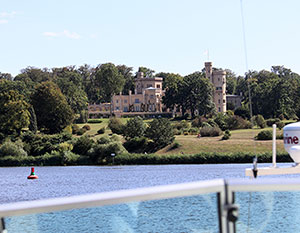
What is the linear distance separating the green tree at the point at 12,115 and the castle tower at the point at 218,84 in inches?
2199

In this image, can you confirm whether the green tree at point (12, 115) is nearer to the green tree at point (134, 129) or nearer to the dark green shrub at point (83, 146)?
the green tree at point (134, 129)

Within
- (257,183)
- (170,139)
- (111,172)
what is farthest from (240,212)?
(170,139)

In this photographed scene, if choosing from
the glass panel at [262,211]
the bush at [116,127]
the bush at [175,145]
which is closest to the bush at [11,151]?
the bush at [175,145]

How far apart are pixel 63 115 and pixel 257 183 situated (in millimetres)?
102978

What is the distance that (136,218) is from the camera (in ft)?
13.2

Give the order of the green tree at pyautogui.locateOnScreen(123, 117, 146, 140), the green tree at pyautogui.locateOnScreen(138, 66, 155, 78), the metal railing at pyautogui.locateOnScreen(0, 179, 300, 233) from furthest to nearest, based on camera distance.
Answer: the green tree at pyautogui.locateOnScreen(138, 66, 155, 78) < the green tree at pyautogui.locateOnScreen(123, 117, 146, 140) < the metal railing at pyautogui.locateOnScreen(0, 179, 300, 233)

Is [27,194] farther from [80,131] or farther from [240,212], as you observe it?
[80,131]

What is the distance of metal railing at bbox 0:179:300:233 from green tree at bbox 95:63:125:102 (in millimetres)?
149124

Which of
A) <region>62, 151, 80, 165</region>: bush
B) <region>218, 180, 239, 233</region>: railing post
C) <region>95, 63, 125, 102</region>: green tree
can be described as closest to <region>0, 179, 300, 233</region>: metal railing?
<region>218, 180, 239, 233</region>: railing post

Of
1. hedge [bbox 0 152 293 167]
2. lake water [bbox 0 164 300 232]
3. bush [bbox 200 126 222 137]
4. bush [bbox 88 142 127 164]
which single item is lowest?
hedge [bbox 0 152 293 167]

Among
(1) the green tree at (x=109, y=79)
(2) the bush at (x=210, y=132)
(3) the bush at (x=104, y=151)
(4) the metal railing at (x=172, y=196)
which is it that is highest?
(1) the green tree at (x=109, y=79)

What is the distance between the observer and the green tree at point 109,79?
500 ft

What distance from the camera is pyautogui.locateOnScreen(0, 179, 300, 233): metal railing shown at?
344 centimetres

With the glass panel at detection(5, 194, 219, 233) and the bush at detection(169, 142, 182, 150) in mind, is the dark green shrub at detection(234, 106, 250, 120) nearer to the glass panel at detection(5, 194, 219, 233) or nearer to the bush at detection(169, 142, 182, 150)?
the bush at detection(169, 142, 182, 150)
